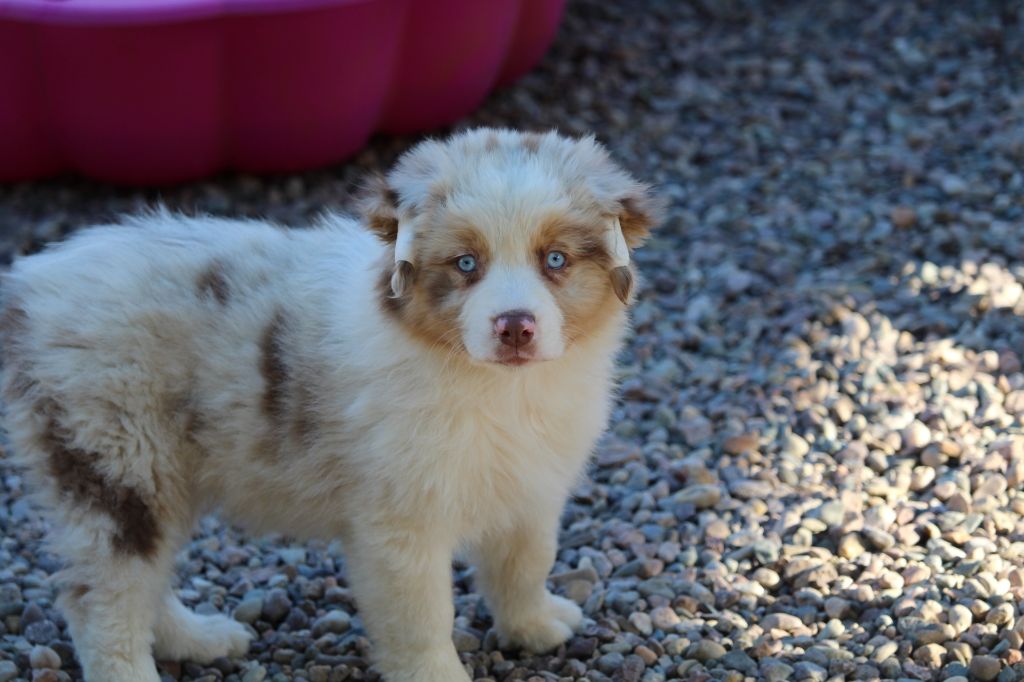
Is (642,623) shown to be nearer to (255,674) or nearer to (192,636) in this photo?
(255,674)

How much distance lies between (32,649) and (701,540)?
1930 mm

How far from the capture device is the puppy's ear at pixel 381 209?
318cm

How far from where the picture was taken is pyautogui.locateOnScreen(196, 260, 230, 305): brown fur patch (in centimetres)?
345

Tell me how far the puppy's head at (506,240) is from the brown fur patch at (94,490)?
785mm

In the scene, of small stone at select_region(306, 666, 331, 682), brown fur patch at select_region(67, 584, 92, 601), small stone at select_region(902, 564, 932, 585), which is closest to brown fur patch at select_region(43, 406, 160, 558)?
brown fur patch at select_region(67, 584, 92, 601)

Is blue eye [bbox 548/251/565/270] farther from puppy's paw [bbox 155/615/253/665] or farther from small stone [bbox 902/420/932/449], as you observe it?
small stone [bbox 902/420/932/449]

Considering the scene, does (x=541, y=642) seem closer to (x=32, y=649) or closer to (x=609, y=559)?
(x=609, y=559)

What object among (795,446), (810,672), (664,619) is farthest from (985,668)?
(795,446)

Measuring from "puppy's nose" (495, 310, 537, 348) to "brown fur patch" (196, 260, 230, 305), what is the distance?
0.82m

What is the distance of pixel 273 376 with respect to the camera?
11.2ft

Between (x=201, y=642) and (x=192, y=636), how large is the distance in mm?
30

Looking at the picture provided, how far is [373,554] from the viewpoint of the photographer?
333 cm

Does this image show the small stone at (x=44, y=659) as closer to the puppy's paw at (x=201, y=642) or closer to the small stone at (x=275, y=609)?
the puppy's paw at (x=201, y=642)

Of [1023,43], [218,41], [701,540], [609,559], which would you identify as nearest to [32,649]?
[609,559]
